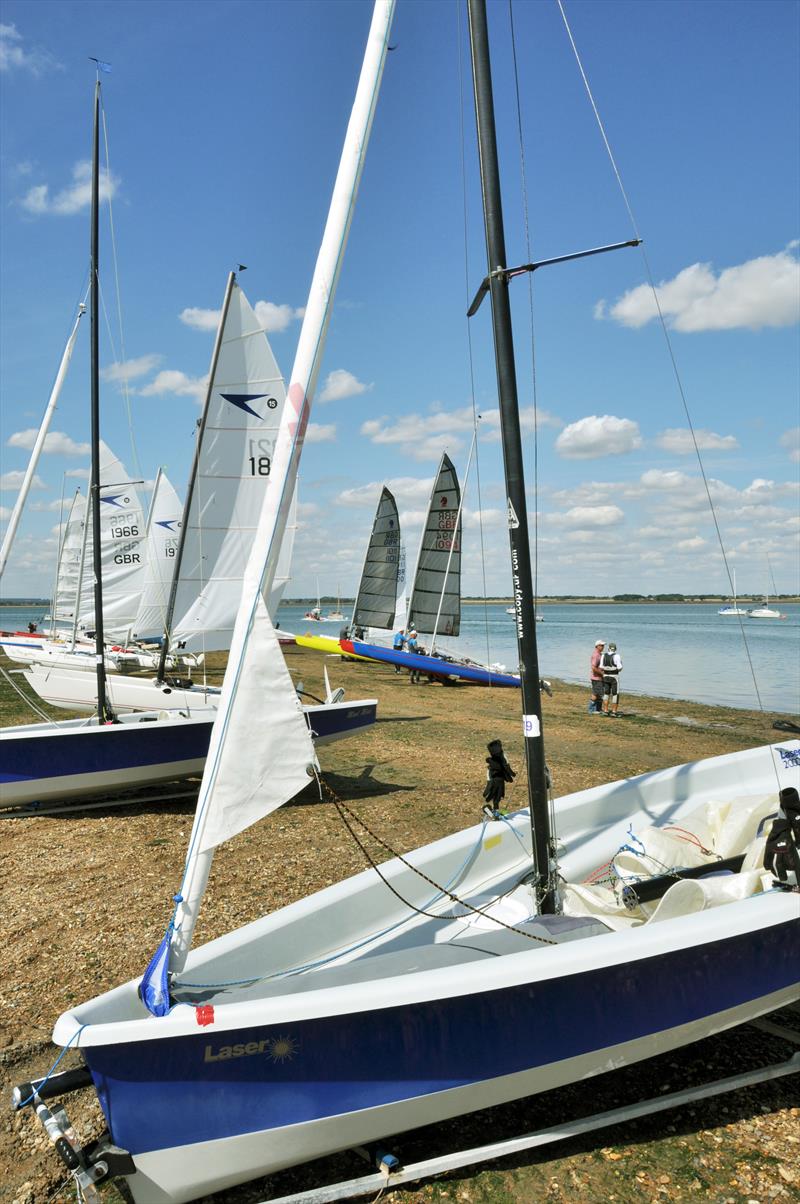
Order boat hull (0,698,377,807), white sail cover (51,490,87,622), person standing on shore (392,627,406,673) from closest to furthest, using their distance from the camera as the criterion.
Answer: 1. boat hull (0,698,377,807)
2. person standing on shore (392,627,406,673)
3. white sail cover (51,490,87,622)

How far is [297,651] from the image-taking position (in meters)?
33.8

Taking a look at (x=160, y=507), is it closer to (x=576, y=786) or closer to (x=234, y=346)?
(x=234, y=346)

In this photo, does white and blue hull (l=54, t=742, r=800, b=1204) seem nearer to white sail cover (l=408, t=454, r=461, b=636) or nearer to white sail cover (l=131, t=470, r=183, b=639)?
white sail cover (l=131, t=470, r=183, b=639)

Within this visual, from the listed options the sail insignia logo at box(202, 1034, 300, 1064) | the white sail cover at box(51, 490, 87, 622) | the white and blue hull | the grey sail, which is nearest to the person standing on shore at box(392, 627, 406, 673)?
the grey sail

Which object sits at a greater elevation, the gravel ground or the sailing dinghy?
the sailing dinghy

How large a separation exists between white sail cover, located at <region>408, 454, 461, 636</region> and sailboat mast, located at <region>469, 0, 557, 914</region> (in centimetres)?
1990

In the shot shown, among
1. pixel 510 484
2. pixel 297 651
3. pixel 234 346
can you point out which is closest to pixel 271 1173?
pixel 510 484

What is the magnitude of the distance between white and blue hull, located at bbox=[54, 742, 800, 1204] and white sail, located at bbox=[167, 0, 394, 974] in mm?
369

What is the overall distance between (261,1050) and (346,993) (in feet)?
1.08

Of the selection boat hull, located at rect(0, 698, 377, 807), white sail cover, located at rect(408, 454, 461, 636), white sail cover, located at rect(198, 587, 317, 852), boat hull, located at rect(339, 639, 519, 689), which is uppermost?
white sail cover, located at rect(408, 454, 461, 636)

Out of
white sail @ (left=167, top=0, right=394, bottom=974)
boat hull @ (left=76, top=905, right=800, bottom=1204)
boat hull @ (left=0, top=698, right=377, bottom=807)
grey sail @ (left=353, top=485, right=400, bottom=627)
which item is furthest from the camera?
grey sail @ (left=353, top=485, right=400, bottom=627)

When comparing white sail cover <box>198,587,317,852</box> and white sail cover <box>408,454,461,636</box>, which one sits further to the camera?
white sail cover <box>408,454,461,636</box>

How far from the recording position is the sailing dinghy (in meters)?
2.46

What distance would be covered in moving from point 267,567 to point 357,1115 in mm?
1993
